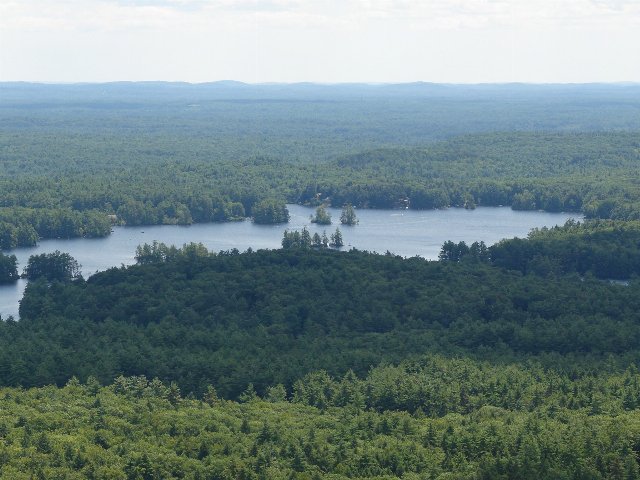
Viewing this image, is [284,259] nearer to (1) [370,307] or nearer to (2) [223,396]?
(1) [370,307]

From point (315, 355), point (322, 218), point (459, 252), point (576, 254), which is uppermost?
point (315, 355)

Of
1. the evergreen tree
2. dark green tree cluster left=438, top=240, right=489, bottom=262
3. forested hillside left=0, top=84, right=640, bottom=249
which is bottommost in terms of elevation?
forested hillside left=0, top=84, right=640, bottom=249

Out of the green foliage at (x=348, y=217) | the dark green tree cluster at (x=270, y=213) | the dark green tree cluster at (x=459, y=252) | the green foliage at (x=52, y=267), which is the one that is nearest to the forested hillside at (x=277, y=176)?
the dark green tree cluster at (x=270, y=213)

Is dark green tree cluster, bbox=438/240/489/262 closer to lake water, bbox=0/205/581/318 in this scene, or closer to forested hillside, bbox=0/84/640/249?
lake water, bbox=0/205/581/318

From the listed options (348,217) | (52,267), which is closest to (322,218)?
(348,217)

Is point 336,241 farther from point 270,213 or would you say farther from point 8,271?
point 8,271

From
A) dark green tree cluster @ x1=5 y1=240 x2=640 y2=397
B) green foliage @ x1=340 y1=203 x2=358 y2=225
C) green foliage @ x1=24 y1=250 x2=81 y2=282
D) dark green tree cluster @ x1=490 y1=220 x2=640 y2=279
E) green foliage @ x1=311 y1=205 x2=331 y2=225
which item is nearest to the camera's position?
dark green tree cluster @ x1=5 y1=240 x2=640 y2=397

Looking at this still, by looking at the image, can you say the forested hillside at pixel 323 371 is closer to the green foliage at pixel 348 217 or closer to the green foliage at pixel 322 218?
the green foliage at pixel 348 217

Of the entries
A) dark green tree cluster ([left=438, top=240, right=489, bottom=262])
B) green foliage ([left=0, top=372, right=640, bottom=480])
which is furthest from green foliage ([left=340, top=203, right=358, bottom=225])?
green foliage ([left=0, top=372, right=640, bottom=480])
